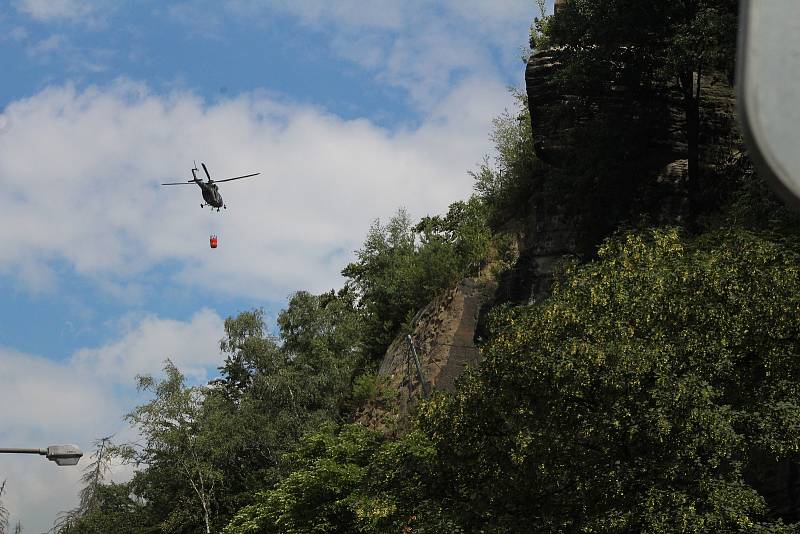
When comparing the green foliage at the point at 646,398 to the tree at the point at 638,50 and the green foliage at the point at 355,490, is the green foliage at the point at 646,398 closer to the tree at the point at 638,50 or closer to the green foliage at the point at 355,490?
the green foliage at the point at 355,490

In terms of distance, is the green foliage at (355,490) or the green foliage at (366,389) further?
the green foliage at (366,389)

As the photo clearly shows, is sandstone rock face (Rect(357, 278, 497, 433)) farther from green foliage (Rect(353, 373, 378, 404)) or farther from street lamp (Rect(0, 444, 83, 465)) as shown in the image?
street lamp (Rect(0, 444, 83, 465))

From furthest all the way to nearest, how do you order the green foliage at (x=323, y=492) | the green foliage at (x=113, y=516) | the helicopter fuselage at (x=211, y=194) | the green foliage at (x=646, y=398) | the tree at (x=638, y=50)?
the green foliage at (x=113, y=516)
the helicopter fuselage at (x=211, y=194)
the green foliage at (x=323, y=492)
the tree at (x=638, y=50)
the green foliage at (x=646, y=398)

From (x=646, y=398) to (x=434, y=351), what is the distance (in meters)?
26.4

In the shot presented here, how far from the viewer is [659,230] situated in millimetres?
24047

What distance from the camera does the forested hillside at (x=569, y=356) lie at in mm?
19250

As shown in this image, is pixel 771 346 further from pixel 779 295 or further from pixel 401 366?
pixel 401 366

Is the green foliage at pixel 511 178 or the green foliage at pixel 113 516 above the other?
the green foliage at pixel 511 178

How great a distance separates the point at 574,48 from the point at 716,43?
316 inches

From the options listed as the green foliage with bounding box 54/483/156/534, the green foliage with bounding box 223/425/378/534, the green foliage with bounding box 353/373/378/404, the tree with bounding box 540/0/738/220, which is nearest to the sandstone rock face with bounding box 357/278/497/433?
the green foliage with bounding box 353/373/378/404

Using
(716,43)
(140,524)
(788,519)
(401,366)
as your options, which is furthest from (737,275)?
(140,524)

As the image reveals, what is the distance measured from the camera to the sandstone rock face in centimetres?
4369

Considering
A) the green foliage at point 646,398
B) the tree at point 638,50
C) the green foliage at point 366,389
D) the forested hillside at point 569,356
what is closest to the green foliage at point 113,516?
the forested hillside at point 569,356

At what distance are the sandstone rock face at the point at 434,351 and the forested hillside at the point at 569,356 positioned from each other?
2.99 feet
